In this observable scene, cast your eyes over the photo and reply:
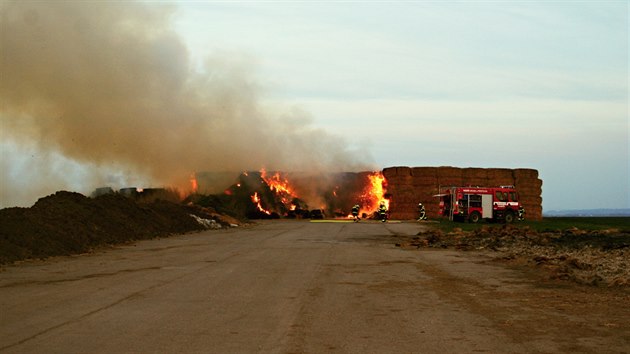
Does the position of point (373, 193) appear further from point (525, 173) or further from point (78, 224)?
point (78, 224)

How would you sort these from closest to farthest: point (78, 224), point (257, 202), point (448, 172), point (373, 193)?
point (78, 224), point (448, 172), point (373, 193), point (257, 202)

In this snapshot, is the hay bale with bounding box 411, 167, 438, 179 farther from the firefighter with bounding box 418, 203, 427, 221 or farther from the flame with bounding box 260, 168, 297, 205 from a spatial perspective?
the flame with bounding box 260, 168, 297, 205

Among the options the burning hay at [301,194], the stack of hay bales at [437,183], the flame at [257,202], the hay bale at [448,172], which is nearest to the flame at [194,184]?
the burning hay at [301,194]

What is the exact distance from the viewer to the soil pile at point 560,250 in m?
17.3

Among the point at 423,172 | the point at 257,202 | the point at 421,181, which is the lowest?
the point at 257,202

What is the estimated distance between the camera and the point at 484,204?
5784cm

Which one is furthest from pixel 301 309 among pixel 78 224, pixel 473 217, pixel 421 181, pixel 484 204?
pixel 421 181

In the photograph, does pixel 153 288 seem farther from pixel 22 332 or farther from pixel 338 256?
pixel 338 256

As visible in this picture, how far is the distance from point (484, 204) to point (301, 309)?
158 feet

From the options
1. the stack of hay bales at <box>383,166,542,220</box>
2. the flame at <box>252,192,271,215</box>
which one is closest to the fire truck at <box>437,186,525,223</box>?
the stack of hay bales at <box>383,166,542,220</box>

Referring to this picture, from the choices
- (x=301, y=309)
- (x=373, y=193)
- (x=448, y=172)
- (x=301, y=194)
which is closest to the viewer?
(x=301, y=309)

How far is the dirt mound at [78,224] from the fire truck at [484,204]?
22.0 meters

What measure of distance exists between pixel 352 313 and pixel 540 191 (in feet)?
214

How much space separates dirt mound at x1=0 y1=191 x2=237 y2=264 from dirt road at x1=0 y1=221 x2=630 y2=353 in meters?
3.80
